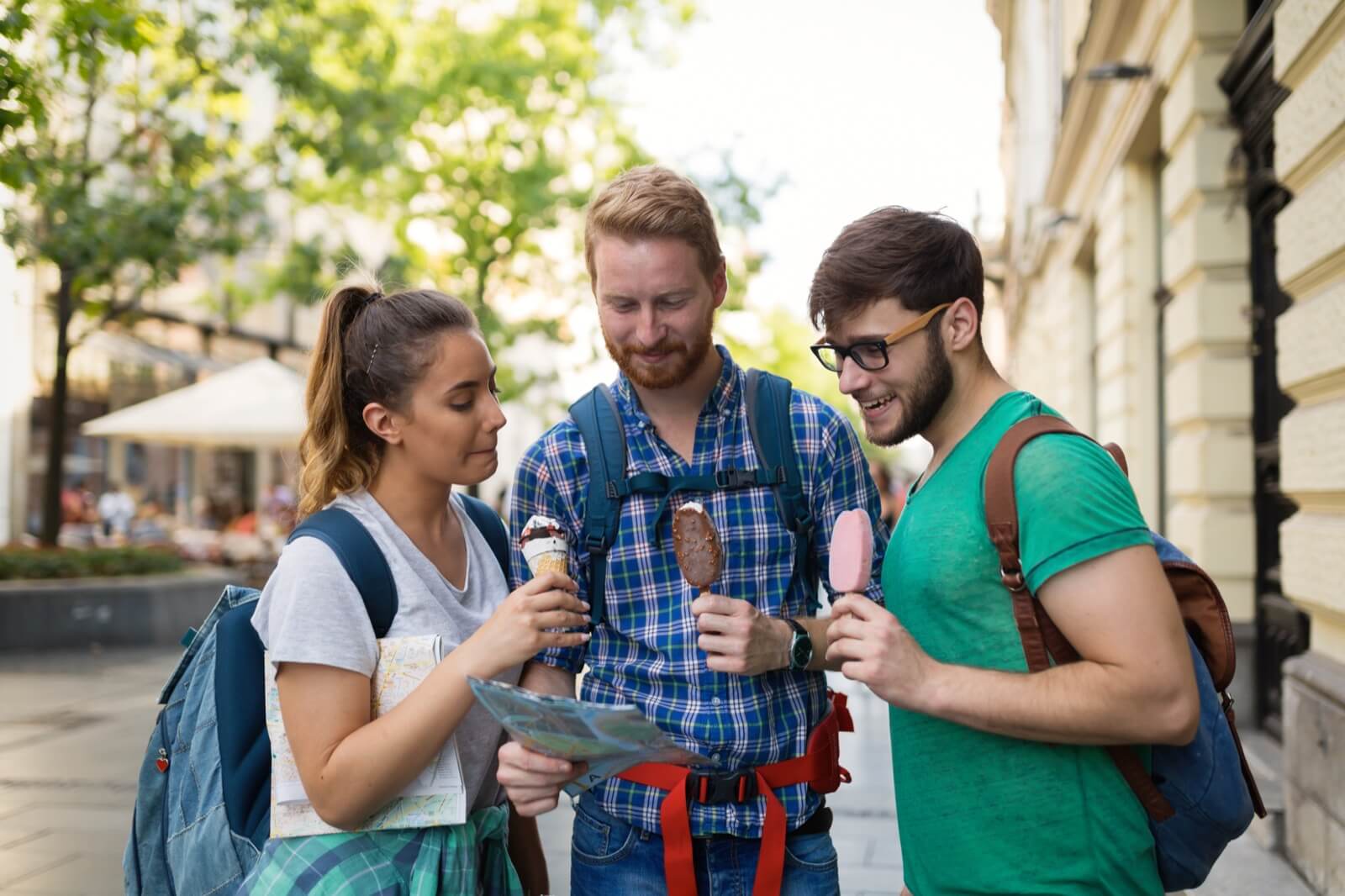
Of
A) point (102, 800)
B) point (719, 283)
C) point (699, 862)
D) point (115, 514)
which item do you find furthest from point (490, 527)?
point (115, 514)

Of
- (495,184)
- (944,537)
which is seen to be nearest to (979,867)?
(944,537)

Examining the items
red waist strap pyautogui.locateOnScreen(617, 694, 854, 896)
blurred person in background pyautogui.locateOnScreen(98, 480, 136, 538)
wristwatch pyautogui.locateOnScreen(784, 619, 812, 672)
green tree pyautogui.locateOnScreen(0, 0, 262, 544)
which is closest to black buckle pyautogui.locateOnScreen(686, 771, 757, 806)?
red waist strap pyautogui.locateOnScreen(617, 694, 854, 896)

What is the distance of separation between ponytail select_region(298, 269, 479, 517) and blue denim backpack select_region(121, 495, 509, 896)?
0.14 meters

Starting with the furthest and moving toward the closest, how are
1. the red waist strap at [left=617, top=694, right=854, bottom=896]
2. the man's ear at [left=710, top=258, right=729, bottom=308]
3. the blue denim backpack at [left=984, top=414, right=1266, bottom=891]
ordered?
the man's ear at [left=710, top=258, right=729, bottom=308] < the red waist strap at [left=617, top=694, right=854, bottom=896] < the blue denim backpack at [left=984, top=414, right=1266, bottom=891]

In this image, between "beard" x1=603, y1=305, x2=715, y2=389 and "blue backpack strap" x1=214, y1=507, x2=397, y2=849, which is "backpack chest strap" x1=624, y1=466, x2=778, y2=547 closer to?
"beard" x1=603, y1=305, x2=715, y2=389

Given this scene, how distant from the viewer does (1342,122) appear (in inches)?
167

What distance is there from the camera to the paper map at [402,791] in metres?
2.34

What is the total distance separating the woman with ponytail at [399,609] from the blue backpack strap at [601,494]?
20cm

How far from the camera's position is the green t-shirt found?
186cm

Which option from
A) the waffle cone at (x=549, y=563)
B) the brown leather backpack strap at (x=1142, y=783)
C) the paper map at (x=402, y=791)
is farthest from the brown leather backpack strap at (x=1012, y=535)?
the paper map at (x=402, y=791)

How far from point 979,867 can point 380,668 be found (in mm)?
1127

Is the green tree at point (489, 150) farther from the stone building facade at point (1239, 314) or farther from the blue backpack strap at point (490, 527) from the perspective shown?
the blue backpack strap at point (490, 527)

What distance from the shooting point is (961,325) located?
2.17 metres

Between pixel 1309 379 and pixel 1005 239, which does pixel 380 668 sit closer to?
pixel 1309 379
